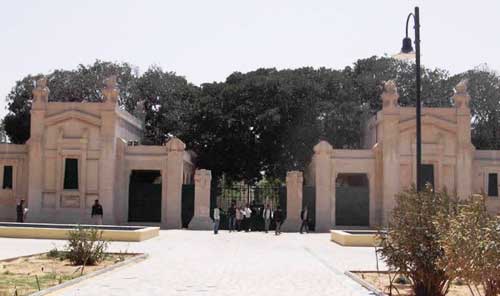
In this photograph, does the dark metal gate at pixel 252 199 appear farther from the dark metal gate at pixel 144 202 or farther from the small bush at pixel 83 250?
the small bush at pixel 83 250

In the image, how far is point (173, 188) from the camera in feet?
129

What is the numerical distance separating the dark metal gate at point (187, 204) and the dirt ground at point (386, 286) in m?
23.9

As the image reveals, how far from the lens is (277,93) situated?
4916 cm

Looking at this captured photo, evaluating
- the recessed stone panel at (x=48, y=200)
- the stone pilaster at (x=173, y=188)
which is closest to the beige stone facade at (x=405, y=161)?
the stone pilaster at (x=173, y=188)

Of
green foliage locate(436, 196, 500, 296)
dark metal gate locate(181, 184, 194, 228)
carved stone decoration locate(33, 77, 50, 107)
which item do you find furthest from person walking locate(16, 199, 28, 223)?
green foliage locate(436, 196, 500, 296)

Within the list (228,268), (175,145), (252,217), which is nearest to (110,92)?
(175,145)

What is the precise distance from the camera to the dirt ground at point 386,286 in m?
14.3

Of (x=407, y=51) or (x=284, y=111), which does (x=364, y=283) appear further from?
(x=284, y=111)

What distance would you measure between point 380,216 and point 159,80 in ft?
91.1

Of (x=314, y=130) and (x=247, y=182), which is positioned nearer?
(x=314, y=130)

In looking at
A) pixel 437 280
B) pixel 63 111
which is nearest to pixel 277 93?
pixel 63 111

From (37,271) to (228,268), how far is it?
4.93 metres

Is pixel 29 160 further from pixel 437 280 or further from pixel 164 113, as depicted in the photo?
pixel 437 280

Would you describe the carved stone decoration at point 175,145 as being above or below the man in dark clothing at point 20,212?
above
